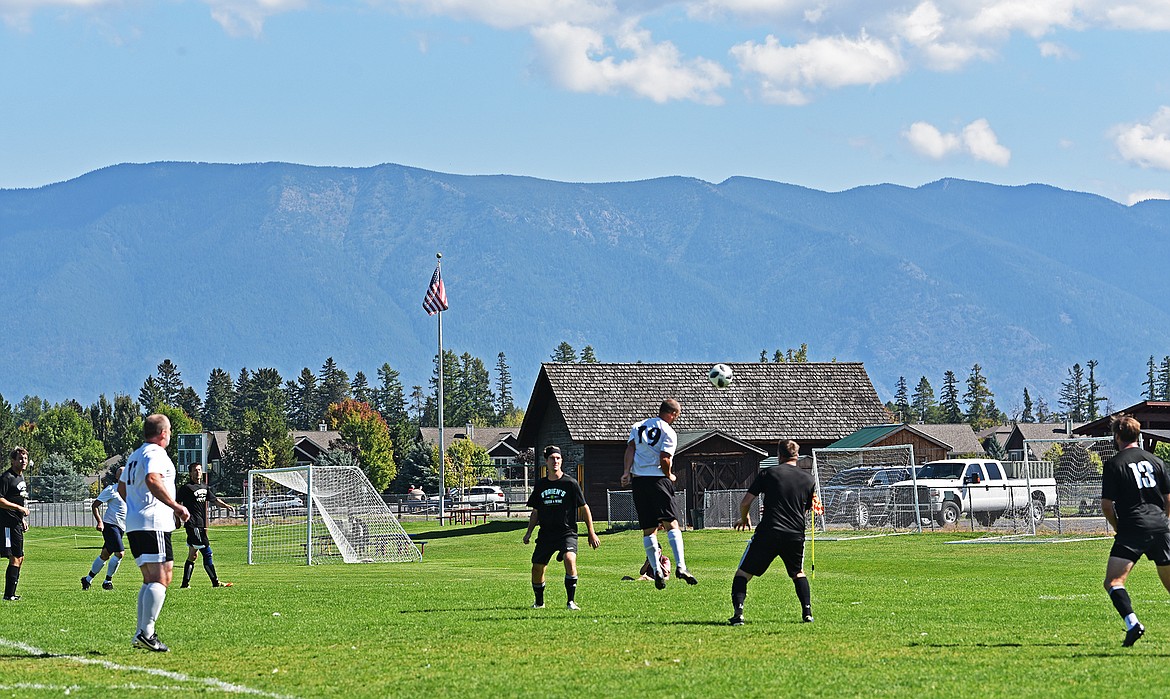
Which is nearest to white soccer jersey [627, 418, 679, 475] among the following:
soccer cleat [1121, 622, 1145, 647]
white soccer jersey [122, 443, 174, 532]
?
soccer cleat [1121, 622, 1145, 647]

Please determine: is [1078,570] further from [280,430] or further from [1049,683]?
[280,430]

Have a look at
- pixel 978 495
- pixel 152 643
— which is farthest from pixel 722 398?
pixel 152 643

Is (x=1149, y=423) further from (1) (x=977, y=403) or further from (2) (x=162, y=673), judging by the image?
(1) (x=977, y=403)

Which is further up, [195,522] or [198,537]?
[195,522]

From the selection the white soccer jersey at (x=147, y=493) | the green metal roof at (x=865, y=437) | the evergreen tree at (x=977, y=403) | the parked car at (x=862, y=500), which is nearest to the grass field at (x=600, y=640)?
the white soccer jersey at (x=147, y=493)

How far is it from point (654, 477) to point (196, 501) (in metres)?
7.66

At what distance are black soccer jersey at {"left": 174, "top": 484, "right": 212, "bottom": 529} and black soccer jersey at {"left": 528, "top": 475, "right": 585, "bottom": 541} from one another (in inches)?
245

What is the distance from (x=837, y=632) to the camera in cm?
1385

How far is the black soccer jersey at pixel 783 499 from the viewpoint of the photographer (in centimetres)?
1411

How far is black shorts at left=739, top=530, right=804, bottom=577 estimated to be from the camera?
46.2ft

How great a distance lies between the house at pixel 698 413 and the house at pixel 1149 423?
1544 centimetres

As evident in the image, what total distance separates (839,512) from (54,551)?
2280 cm

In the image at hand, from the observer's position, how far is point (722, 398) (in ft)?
194

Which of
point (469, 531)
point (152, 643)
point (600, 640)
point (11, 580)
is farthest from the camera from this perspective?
point (469, 531)
